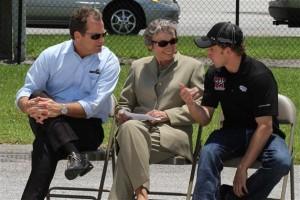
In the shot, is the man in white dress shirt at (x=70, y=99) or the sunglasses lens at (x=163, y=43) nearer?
the man in white dress shirt at (x=70, y=99)

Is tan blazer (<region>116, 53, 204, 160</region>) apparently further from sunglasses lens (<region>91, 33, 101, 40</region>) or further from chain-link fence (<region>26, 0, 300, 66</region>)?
chain-link fence (<region>26, 0, 300, 66</region>)

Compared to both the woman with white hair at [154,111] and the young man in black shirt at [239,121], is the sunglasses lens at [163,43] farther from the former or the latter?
the young man in black shirt at [239,121]

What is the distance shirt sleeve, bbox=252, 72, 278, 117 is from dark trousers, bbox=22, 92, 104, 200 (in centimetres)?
114

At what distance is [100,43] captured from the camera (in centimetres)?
701

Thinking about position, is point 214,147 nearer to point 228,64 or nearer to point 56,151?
point 228,64

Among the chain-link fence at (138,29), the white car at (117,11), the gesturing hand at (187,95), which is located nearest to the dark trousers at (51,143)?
the gesturing hand at (187,95)

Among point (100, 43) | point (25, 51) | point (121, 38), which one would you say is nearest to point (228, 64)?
point (100, 43)

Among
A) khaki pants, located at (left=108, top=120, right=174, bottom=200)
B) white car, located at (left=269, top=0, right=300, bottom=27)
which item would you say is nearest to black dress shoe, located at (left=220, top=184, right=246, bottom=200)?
khaki pants, located at (left=108, top=120, right=174, bottom=200)

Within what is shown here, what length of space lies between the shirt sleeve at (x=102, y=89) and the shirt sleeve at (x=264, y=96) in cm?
108

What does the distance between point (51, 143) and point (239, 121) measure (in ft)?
4.03

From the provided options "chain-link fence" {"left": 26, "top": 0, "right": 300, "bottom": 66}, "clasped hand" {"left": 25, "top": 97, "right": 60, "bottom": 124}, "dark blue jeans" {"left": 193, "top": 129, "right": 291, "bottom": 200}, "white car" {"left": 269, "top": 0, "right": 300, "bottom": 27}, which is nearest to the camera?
"dark blue jeans" {"left": 193, "top": 129, "right": 291, "bottom": 200}

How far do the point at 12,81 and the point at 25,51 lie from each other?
2.27 m

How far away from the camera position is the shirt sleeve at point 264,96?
21.1 feet

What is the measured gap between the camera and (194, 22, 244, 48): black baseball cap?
6434 mm
